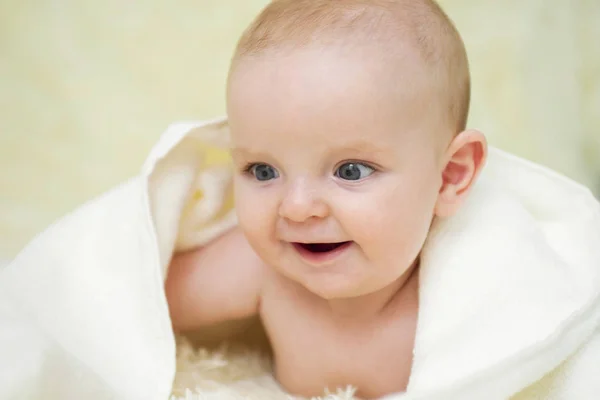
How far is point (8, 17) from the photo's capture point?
1.43 meters

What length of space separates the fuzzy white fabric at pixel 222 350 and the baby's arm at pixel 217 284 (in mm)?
37

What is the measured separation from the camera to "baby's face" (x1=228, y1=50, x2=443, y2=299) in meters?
0.79

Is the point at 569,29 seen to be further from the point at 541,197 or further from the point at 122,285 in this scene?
the point at 122,285

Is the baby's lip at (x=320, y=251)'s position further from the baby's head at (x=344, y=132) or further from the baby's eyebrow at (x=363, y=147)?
the baby's eyebrow at (x=363, y=147)

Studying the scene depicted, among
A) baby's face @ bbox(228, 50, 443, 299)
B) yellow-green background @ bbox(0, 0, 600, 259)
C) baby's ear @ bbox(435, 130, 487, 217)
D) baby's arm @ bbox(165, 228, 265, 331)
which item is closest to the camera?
baby's face @ bbox(228, 50, 443, 299)

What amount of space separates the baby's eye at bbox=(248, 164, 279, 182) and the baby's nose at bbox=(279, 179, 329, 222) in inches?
1.9

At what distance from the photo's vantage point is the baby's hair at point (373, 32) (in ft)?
2.65

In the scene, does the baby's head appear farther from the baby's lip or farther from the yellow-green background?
the yellow-green background

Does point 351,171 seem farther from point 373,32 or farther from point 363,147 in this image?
point 373,32

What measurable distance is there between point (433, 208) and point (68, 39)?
871 mm

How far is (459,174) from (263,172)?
0.25 meters

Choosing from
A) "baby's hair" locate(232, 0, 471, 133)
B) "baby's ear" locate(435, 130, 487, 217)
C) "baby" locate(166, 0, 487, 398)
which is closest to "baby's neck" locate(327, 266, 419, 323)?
"baby" locate(166, 0, 487, 398)

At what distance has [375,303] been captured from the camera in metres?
0.97

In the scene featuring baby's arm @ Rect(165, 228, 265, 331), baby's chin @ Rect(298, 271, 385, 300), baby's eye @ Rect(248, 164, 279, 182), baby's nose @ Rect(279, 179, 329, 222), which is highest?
baby's eye @ Rect(248, 164, 279, 182)
